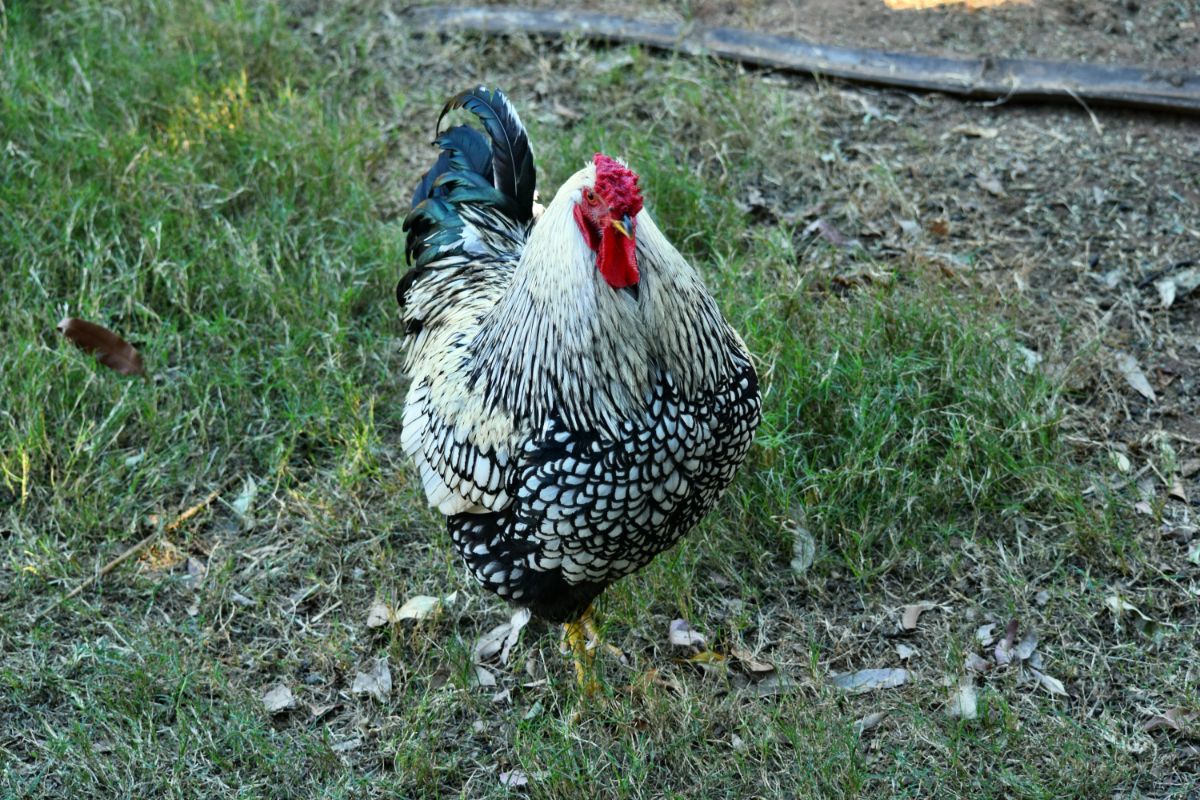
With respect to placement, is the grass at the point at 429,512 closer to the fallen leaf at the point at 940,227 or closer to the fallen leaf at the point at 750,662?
the fallen leaf at the point at 750,662

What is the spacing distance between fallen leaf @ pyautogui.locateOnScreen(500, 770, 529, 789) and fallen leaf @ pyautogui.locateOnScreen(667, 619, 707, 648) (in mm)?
692

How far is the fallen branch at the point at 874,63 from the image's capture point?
17.9 ft

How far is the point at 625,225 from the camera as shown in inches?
113

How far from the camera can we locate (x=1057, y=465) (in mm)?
4215

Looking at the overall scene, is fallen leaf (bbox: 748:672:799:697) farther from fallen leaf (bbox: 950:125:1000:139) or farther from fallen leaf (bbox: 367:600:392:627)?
fallen leaf (bbox: 950:125:1000:139)

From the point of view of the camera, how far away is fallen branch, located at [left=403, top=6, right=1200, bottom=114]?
17.9ft

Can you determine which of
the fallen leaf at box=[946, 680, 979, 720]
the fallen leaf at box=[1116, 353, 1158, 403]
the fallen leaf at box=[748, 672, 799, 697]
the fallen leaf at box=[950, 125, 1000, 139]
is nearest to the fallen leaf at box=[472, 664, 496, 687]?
the fallen leaf at box=[748, 672, 799, 697]

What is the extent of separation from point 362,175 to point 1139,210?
3.63 meters

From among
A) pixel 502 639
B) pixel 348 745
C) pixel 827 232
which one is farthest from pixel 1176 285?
pixel 348 745

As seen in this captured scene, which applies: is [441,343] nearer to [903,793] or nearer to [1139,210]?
[903,793]

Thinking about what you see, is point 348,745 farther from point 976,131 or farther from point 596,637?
point 976,131

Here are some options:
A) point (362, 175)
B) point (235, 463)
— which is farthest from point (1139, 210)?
point (235, 463)

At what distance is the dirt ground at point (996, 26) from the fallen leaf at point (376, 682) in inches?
158

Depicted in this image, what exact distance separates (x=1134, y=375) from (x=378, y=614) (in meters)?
3.04
